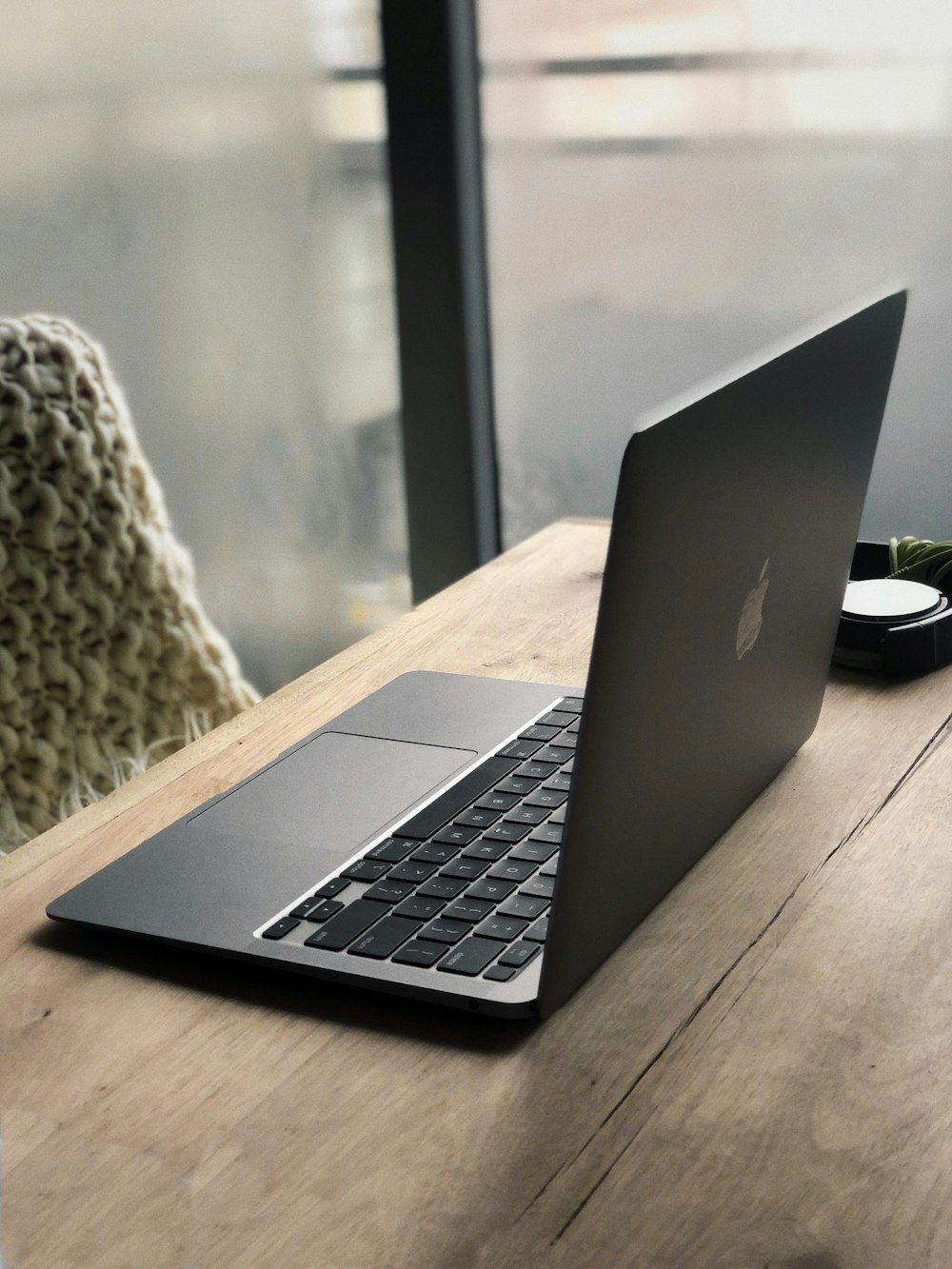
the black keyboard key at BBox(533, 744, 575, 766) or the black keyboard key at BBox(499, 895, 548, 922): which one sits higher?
the black keyboard key at BBox(499, 895, 548, 922)

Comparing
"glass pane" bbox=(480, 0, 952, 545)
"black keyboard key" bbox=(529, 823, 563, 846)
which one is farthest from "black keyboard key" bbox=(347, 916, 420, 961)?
"glass pane" bbox=(480, 0, 952, 545)

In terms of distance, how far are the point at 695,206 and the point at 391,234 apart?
514mm

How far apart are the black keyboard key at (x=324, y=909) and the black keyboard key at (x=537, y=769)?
6.7 inches

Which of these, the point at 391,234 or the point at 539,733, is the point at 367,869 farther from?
the point at 391,234

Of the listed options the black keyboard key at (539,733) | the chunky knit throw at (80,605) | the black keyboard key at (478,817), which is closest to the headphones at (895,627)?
the black keyboard key at (539,733)

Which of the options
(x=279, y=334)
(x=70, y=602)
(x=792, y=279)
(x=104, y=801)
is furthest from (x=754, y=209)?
(x=104, y=801)

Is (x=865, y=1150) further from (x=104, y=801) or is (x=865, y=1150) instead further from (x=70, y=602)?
(x=70, y=602)

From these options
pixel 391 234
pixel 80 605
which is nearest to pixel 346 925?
pixel 80 605

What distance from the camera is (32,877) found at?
78 cm

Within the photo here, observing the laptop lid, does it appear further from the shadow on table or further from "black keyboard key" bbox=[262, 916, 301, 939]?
"black keyboard key" bbox=[262, 916, 301, 939]

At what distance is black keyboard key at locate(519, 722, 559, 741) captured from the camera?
886mm

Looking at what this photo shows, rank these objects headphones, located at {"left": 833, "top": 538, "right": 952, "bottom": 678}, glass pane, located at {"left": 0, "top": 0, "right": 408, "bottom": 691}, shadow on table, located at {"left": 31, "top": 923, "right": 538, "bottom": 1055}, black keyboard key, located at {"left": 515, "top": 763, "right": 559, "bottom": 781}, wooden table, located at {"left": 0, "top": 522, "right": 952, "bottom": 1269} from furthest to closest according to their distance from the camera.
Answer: glass pane, located at {"left": 0, "top": 0, "right": 408, "bottom": 691}
headphones, located at {"left": 833, "top": 538, "right": 952, "bottom": 678}
black keyboard key, located at {"left": 515, "top": 763, "right": 559, "bottom": 781}
shadow on table, located at {"left": 31, "top": 923, "right": 538, "bottom": 1055}
wooden table, located at {"left": 0, "top": 522, "right": 952, "bottom": 1269}

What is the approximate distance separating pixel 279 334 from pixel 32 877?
1559 mm

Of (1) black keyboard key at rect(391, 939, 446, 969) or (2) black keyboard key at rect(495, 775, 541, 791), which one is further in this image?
(2) black keyboard key at rect(495, 775, 541, 791)
